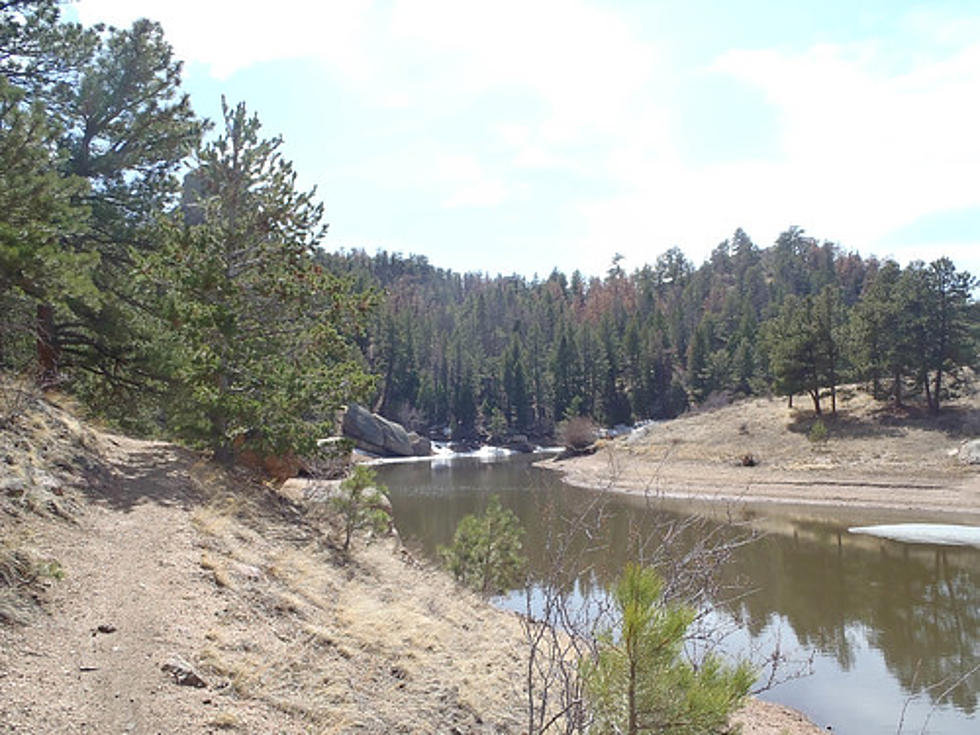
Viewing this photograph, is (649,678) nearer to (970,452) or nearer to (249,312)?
(249,312)

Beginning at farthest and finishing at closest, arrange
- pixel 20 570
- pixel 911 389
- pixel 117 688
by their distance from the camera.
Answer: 1. pixel 911 389
2. pixel 20 570
3. pixel 117 688

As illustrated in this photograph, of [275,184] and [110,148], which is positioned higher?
[110,148]

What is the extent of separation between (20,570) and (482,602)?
7.40 metres

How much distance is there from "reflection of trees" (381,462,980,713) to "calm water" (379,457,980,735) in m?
0.03

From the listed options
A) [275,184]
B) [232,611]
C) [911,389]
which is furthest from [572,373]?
[232,611]

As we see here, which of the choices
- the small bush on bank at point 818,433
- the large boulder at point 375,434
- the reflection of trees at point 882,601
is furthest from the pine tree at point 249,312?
the large boulder at point 375,434

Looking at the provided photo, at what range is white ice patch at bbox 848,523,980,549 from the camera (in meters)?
22.3

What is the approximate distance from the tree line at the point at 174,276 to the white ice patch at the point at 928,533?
2052cm

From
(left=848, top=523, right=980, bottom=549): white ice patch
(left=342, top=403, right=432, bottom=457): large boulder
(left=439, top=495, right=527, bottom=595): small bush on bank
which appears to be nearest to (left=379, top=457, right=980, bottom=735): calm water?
(left=848, top=523, right=980, bottom=549): white ice patch

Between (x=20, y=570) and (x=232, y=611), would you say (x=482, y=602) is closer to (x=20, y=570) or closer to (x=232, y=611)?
(x=232, y=611)

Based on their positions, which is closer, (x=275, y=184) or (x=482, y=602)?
(x=482, y=602)

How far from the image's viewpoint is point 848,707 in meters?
10.6

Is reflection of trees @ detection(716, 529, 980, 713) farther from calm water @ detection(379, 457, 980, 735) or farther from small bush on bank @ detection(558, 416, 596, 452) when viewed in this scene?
small bush on bank @ detection(558, 416, 596, 452)

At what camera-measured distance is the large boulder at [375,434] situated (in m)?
63.3
